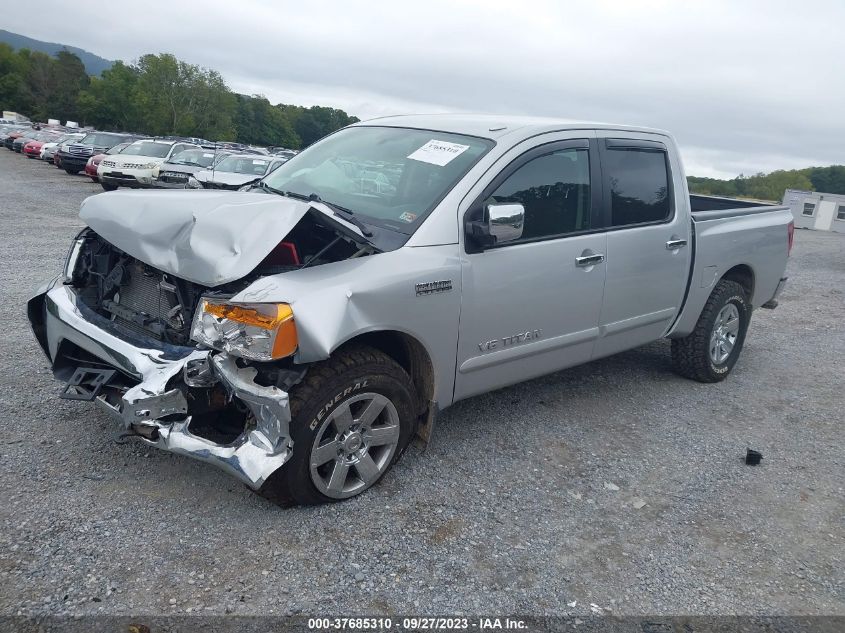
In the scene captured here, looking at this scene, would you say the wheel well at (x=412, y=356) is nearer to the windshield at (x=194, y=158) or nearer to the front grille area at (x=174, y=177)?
the front grille area at (x=174, y=177)

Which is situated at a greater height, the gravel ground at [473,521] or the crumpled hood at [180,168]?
the crumpled hood at [180,168]

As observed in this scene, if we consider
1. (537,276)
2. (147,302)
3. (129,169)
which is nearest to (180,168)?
(129,169)

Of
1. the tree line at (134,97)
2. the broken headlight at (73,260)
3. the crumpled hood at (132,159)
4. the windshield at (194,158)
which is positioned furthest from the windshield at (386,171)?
the tree line at (134,97)

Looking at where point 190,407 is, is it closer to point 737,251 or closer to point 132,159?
point 737,251

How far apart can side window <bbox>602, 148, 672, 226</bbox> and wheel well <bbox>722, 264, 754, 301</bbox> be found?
1.18 metres

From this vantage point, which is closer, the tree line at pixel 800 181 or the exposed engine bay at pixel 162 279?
the exposed engine bay at pixel 162 279

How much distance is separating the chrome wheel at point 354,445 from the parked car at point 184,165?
44.6 feet

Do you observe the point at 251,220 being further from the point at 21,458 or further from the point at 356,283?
the point at 21,458

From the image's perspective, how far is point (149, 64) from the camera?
9119 cm

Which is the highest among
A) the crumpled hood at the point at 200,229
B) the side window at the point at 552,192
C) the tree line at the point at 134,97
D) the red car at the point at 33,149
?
the tree line at the point at 134,97

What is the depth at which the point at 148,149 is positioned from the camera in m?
17.9

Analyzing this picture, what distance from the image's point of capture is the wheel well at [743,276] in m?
5.50

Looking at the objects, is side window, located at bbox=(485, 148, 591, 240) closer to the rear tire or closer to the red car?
the rear tire

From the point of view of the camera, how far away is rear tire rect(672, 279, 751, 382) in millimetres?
5211
